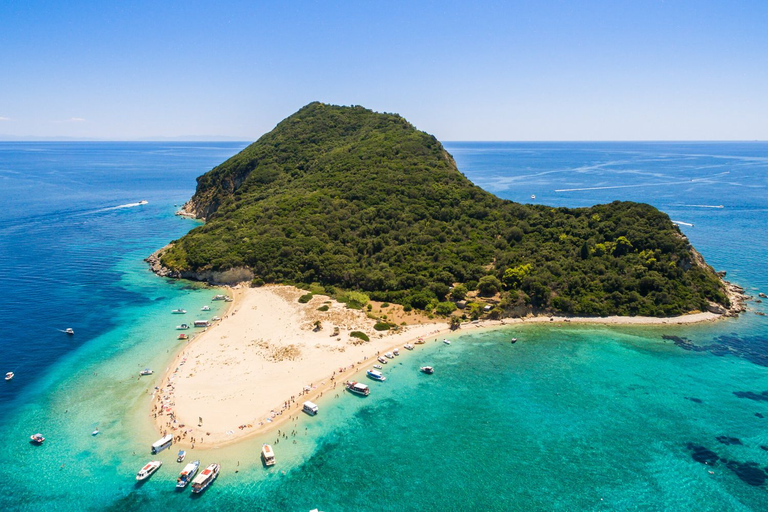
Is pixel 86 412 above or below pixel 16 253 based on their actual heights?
below

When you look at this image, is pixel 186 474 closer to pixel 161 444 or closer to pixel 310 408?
pixel 161 444

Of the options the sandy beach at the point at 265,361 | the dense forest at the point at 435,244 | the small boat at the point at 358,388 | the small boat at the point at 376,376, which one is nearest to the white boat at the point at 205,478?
the sandy beach at the point at 265,361

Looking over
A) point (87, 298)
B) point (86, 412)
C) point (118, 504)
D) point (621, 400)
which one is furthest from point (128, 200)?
point (621, 400)

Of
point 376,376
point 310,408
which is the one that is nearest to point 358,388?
point 376,376

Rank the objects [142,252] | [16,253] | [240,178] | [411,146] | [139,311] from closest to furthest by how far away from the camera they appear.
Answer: [139,311] < [16,253] < [142,252] < [411,146] < [240,178]

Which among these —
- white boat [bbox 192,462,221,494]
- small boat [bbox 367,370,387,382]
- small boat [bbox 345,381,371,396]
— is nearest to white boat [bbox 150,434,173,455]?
white boat [bbox 192,462,221,494]

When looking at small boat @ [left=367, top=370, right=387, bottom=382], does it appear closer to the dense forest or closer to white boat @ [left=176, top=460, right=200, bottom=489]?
the dense forest

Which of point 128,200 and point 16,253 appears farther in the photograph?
point 128,200

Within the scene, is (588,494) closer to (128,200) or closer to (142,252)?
(142,252)
